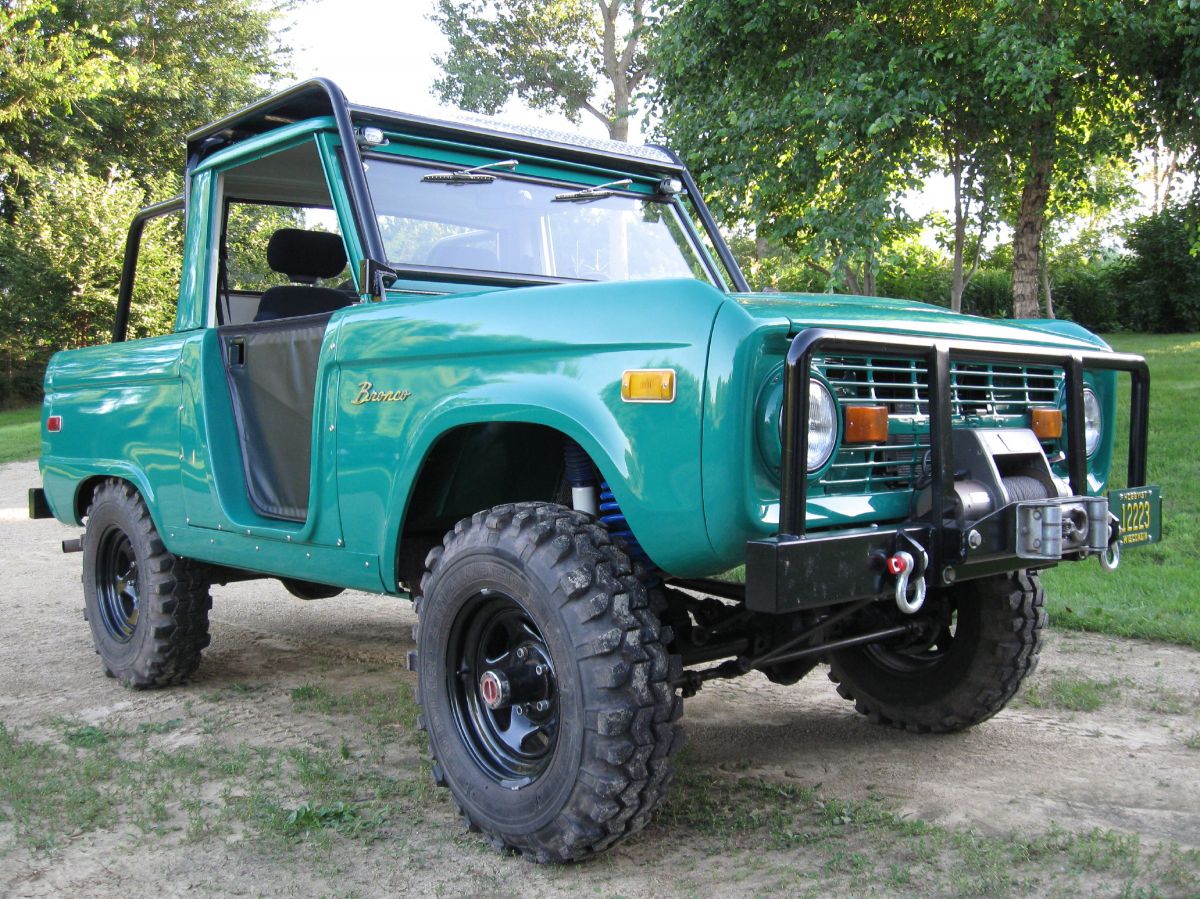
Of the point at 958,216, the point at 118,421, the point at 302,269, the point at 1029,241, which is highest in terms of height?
the point at 958,216

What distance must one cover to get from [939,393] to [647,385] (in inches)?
30.4

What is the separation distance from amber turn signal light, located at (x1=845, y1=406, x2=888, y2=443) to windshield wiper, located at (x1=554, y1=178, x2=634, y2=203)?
1.90m

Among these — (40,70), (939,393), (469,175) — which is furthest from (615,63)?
(939,393)

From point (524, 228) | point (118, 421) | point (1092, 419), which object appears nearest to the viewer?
point (1092, 419)

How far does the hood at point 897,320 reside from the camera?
2881 millimetres

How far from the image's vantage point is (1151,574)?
22.0 ft

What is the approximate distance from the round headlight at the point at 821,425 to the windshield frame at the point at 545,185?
3.06ft

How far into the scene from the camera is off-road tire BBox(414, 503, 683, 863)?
2879mm

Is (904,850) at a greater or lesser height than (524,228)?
lesser

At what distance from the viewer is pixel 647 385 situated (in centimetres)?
280

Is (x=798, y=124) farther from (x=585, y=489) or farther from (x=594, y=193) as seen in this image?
(x=585, y=489)

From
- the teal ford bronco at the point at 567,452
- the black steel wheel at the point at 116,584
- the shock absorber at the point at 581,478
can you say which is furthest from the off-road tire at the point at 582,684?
the black steel wheel at the point at 116,584

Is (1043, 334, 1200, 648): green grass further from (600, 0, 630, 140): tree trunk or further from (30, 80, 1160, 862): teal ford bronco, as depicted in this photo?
(600, 0, 630, 140): tree trunk

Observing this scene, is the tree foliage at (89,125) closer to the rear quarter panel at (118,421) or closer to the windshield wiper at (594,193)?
the rear quarter panel at (118,421)
